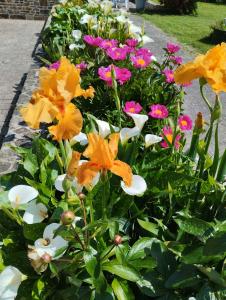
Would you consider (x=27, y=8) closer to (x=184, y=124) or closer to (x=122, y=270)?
(x=184, y=124)

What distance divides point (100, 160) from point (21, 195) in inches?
19.2

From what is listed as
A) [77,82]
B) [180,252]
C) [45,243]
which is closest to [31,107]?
[77,82]

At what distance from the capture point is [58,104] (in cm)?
138

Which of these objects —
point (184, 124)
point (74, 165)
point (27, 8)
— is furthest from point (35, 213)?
point (27, 8)

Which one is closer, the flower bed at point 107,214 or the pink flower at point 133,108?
the flower bed at point 107,214

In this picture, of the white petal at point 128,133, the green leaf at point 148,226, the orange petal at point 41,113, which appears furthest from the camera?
the white petal at point 128,133

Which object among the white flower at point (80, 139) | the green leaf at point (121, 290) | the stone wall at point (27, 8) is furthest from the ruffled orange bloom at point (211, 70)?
the stone wall at point (27, 8)

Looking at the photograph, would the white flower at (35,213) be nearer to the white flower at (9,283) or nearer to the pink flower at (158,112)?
the white flower at (9,283)

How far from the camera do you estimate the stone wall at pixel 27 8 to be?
35.4ft

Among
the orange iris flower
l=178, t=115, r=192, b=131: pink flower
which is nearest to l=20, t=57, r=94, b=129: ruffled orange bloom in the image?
the orange iris flower

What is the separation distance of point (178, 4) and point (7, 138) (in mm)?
12494

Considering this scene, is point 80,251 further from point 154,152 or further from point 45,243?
point 154,152

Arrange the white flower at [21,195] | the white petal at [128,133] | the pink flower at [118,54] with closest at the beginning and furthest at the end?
1. the white flower at [21,195]
2. the white petal at [128,133]
3. the pink flower at [118,54]

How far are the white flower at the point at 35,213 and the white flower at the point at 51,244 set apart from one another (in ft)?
0.57
